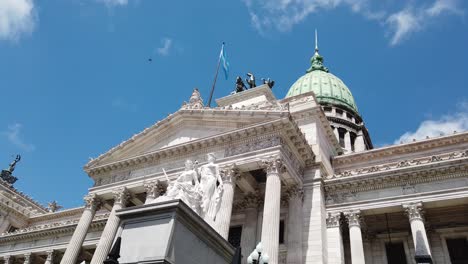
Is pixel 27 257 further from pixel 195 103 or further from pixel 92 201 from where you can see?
pixel 195 103

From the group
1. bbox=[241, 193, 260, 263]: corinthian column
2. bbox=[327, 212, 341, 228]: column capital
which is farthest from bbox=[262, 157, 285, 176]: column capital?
bbox=[327, 212, 341, 228]: column capital

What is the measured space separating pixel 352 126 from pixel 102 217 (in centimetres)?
3309

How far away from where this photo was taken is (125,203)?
25500mm

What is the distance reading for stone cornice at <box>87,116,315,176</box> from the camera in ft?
69.5

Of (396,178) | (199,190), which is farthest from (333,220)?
(199,190)

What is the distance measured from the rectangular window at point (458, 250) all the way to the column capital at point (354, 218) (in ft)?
17.2

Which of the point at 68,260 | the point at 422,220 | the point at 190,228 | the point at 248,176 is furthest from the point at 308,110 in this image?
the point at 190,228

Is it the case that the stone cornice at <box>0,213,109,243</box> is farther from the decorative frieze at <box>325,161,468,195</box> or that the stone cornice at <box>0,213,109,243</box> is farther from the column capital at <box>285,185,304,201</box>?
the decorative frieze at <box>325,161,468,195</box>

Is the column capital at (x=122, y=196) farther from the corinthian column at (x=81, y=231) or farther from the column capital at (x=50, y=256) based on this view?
the column capital at (x=50, y=256)

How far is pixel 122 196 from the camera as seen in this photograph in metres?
25.3

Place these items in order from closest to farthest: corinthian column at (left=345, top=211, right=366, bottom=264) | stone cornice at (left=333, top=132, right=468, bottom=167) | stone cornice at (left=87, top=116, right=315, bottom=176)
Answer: corinthian column at (left=345, top=211, right=366, bottom=264), stone cornice at (left=87, top=116, right=315, bottom=176), stone cornice at (left=333, top=132, right=468, bottom=167)

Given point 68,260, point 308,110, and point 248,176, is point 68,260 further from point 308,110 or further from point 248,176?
point 308,110

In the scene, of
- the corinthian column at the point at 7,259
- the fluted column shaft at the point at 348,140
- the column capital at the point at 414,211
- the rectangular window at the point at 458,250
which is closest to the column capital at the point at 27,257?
the corinthian column at the point at 7,259

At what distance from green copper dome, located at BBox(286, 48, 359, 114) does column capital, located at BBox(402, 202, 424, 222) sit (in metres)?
30.8
